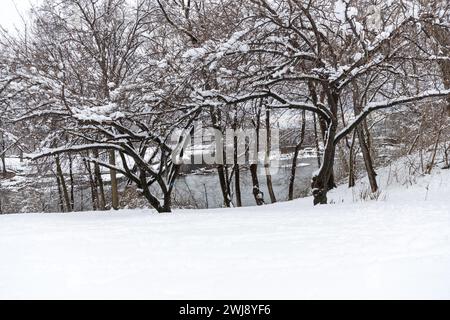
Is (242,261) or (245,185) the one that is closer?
(242,261)

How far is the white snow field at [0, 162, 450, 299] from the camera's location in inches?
80.5

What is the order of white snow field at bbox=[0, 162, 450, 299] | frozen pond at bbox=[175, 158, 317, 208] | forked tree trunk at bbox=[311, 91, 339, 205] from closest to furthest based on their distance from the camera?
white snow field at bbox=[0, 162, 450, 299] → forked tree trunk at bbox=[311, 91, 339, 205] → frozen pond at bbox=[175, 158, 317, 208]

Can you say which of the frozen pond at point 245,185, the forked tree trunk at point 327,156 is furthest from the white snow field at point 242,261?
the frozen pond at point 245,185

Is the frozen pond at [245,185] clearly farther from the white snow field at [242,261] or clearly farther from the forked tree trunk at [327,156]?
the white snow field at [242,261]

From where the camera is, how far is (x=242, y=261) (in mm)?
2561

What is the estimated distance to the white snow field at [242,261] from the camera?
6.71ft

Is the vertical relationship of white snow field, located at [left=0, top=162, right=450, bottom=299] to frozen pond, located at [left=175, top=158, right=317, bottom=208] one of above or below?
above

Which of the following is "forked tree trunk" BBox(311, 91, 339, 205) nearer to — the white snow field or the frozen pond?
the white snow field

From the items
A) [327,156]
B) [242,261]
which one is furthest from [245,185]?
[242,261]

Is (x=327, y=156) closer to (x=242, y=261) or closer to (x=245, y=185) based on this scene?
(x=242, y=261)

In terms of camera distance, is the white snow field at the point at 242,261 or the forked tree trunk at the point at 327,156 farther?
the forked tree trunk at the point at 327,156

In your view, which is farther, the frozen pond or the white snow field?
the frozen pond

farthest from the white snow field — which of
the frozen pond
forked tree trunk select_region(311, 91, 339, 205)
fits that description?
the frozen pond
